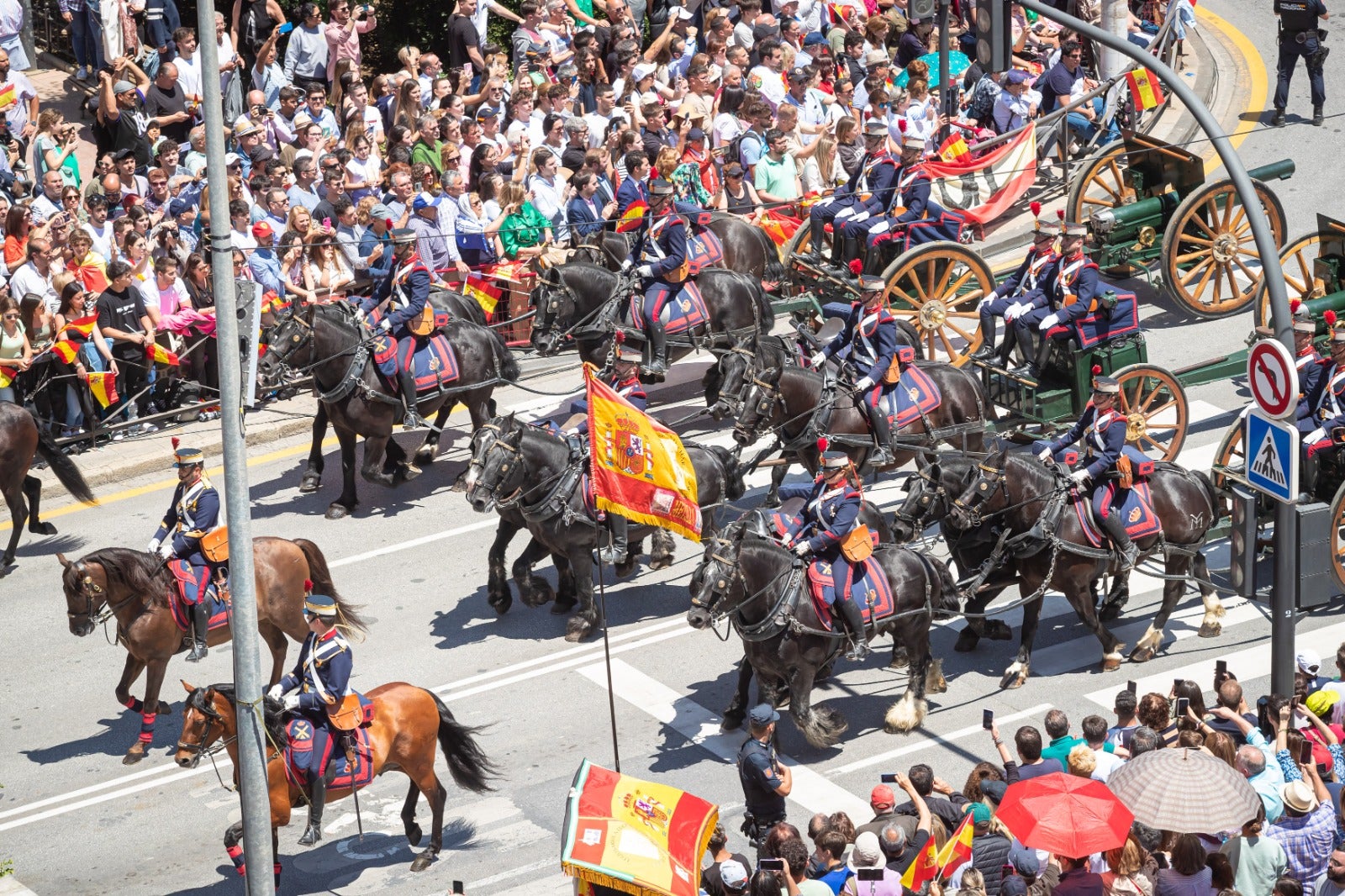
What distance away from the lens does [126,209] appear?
72.5ft

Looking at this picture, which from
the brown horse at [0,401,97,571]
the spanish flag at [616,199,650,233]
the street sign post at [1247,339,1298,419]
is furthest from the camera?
the spanish flag at [616,199,650,233]

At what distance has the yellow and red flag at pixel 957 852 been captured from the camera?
12.3 m

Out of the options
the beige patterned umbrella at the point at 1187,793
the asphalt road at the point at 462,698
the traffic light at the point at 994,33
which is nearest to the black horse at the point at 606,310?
the asphalt road at the point at 462,698

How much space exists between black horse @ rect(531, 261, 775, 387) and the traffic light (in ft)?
20.4

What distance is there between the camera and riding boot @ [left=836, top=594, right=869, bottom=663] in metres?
16.1

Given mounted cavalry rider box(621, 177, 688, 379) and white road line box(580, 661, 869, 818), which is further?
mounted cavalry rider box(621, 177, 688, 379)

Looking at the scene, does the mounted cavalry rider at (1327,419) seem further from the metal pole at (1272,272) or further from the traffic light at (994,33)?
the traffic light at (994,33)

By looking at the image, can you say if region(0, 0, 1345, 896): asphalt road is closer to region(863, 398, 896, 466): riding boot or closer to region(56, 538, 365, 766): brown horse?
region(56, 538, 365, 766): brown horse

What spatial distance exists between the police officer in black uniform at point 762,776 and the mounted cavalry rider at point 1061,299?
23.2 feet

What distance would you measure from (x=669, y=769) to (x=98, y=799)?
4521 mm

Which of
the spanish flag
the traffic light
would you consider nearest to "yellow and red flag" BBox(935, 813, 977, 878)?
the traffic light

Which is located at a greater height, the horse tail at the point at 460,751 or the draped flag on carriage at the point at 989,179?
the draped flag on carriage at the point at 989,179

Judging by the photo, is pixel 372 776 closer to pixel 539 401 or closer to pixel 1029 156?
pixel 539 401

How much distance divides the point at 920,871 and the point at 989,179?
14239 mm
